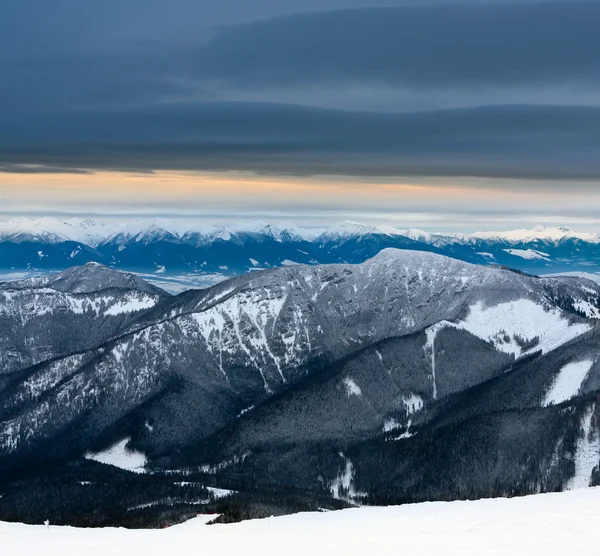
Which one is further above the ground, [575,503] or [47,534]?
[575,503]

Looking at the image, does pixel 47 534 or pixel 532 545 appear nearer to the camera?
pixel 532 545

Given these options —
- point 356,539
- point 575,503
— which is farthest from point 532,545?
point 575,503

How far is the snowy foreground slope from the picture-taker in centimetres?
6638

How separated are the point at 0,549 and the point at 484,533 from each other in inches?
1421

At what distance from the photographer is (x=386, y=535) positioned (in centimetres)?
7294

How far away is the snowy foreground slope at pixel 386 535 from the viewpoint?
218ft

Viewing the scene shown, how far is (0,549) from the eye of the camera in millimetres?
72250

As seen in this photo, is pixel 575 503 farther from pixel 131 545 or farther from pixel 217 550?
pixel 131 545

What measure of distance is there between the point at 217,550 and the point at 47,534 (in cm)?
1969

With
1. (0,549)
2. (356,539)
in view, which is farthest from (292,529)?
(0,549)

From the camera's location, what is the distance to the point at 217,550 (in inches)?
2781

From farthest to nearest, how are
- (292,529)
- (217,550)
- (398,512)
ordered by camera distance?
(398,512) → (292,529) → (217,550)

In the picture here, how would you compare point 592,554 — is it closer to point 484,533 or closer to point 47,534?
point 484,533

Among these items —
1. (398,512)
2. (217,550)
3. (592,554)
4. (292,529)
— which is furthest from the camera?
(398,512)
